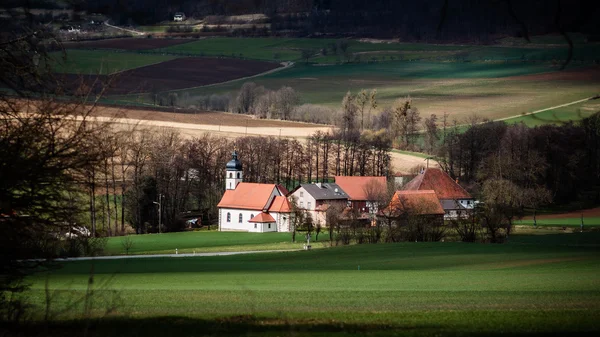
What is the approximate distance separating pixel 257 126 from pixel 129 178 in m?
35.7

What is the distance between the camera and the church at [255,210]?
8844cm

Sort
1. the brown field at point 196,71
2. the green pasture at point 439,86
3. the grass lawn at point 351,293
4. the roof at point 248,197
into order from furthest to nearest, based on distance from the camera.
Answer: the brown field at point 196,71 < the green pasture at point 439,86 < the roof at point 248,197 < the grass lawn at point 351,293

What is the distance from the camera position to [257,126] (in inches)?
4715

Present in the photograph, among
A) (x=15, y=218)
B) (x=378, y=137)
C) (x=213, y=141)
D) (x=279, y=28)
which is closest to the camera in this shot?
(x=15, y=218)

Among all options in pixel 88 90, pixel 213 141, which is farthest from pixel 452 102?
pixel 88 90

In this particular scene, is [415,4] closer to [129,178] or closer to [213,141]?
[129,178]

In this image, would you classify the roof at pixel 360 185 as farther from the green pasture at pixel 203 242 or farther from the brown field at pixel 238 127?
the green pasture at pixel 203 242

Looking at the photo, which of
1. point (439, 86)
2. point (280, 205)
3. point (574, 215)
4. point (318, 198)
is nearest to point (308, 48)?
point (439, 86)

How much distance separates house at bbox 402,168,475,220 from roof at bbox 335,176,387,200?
2.73m

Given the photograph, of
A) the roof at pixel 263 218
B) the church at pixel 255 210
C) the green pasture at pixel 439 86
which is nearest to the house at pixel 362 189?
the church at pixel 255 210

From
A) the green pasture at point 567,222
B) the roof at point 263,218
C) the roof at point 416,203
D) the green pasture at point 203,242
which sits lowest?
the green pasture at point 203,242

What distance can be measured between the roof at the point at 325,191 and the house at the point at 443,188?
6.55m

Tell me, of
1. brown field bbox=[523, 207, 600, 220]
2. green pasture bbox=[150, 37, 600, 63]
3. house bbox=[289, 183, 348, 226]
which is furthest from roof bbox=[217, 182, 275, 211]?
green pasture bbox=[150, 37, 600, 63]

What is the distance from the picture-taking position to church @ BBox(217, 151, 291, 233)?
8844cm
